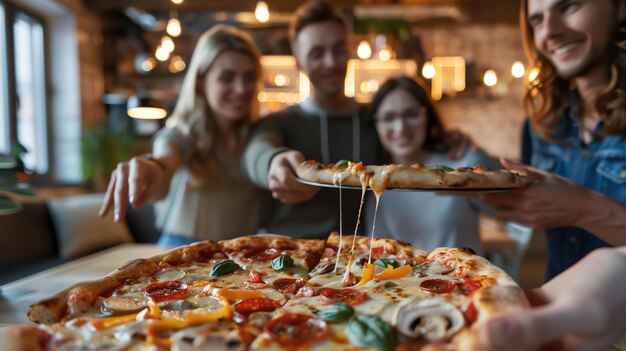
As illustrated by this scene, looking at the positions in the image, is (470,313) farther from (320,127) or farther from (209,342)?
(320,127)

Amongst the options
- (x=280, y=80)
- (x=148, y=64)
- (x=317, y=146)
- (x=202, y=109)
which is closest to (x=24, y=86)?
(x=148, y=64)

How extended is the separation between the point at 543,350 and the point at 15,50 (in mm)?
6287

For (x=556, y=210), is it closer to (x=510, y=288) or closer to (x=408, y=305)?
(x=510, y=288)

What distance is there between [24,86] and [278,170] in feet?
18.1

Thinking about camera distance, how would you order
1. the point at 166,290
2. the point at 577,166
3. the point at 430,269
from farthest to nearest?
the point at 577,166
the point at 430,269
the point at 166,290

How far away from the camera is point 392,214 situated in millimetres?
2410

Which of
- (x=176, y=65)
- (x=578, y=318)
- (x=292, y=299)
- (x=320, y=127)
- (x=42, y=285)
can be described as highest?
(x=176, y=65)

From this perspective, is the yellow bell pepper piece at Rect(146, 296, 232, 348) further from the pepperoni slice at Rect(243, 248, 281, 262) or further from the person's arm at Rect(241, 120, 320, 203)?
the person's arm at Rect(241, 120, 320, 203)

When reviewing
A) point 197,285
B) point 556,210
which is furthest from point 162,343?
point 556,210

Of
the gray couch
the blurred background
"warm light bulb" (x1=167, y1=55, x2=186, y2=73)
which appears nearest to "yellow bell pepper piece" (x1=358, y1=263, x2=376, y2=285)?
the gray couch

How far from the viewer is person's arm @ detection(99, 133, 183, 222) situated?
1.70 metres

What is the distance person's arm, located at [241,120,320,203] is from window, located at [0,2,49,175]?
4.02 m

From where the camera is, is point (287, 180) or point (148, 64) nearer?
point (287, 180)

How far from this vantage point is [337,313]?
40.1 inches
